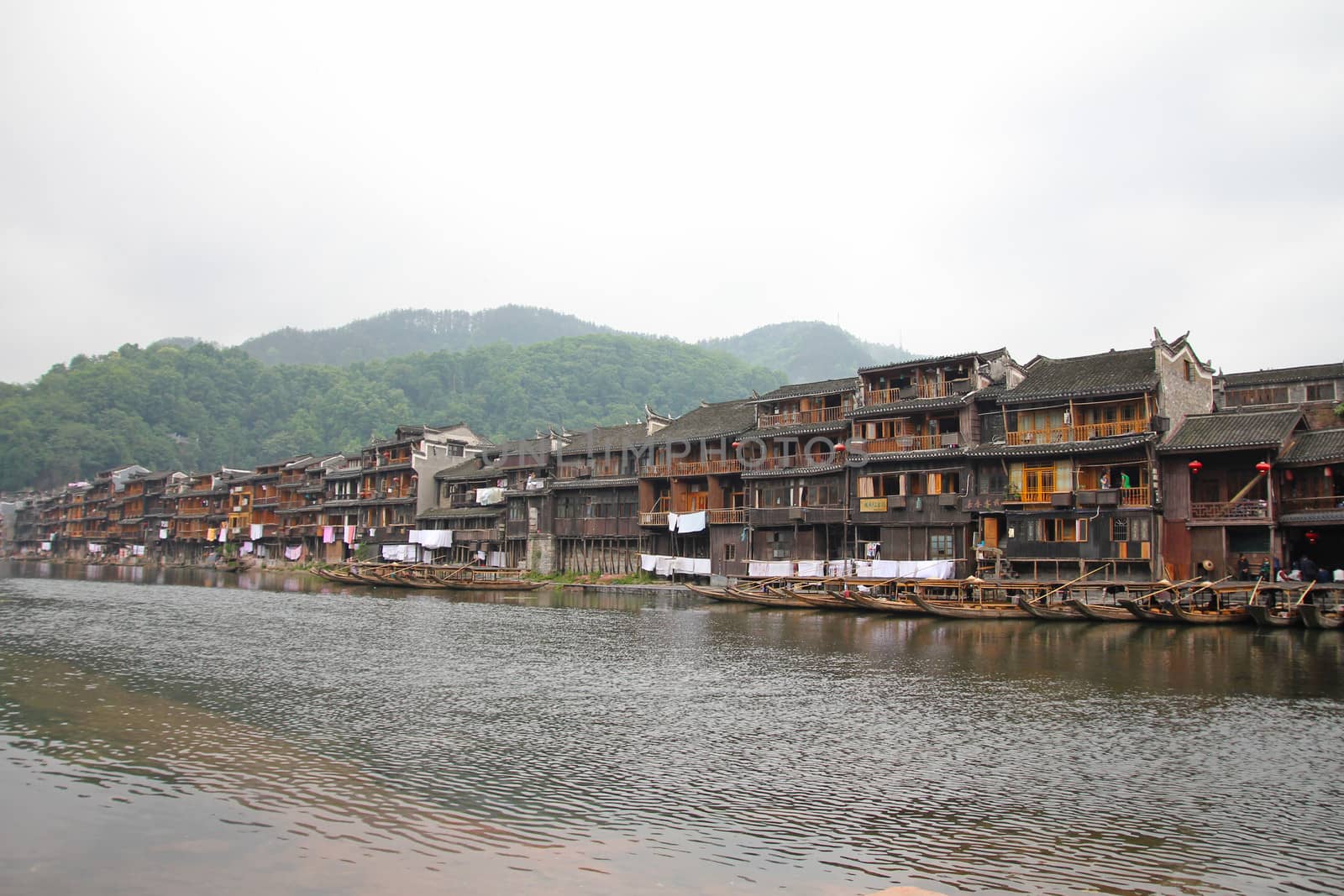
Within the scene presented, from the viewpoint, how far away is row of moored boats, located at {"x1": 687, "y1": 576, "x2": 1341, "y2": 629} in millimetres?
37594

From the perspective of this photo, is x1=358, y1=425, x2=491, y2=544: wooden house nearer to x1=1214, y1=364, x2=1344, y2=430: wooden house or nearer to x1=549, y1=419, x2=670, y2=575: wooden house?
x1=549, y1=419, x2=670, y2=575: wooden house

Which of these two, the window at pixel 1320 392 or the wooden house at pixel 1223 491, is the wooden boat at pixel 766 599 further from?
the window at pixel 1320 392

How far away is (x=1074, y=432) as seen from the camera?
4697 centimetres

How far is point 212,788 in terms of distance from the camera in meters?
15.9

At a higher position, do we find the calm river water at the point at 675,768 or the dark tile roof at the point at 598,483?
the dark tile roof at the point at 598,483

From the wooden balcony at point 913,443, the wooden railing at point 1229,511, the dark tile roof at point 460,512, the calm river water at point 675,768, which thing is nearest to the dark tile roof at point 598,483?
the dark tile roof at point 460,512

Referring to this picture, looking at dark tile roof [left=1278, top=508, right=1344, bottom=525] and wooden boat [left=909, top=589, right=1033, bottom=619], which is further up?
dark tile roof [left=1278, top=508, right=1344, bottom=525]

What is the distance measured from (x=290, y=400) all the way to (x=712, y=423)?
141 m

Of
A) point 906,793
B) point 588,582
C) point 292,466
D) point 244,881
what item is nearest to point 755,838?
point 906,793

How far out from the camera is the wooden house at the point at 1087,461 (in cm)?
4462

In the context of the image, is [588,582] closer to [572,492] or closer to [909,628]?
[572,492]

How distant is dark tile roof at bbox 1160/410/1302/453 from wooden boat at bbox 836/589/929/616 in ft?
45.2

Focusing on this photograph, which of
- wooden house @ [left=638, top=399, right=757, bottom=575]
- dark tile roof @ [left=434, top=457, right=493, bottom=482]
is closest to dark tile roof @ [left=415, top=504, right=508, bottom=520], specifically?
dark tile roof @ [left=434, top=457, right=493, bottom=482]

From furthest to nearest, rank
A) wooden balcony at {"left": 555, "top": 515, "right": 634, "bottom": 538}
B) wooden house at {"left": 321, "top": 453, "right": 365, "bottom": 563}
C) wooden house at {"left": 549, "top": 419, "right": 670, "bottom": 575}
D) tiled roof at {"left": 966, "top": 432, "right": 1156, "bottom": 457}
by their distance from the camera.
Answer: wooden house at {"left": 321, "top": 453, "right": 365, "bottom": 563}, wooden house at {"left": 549, "top": 419, "right": 670, "bottom": 575}, wooden balcony at {"left": 555, "top": 515, "right": 634, "bottom": 538}, tiled roof at {"left": 966, "top": 432, "right": 1156, "bottom": 457}
